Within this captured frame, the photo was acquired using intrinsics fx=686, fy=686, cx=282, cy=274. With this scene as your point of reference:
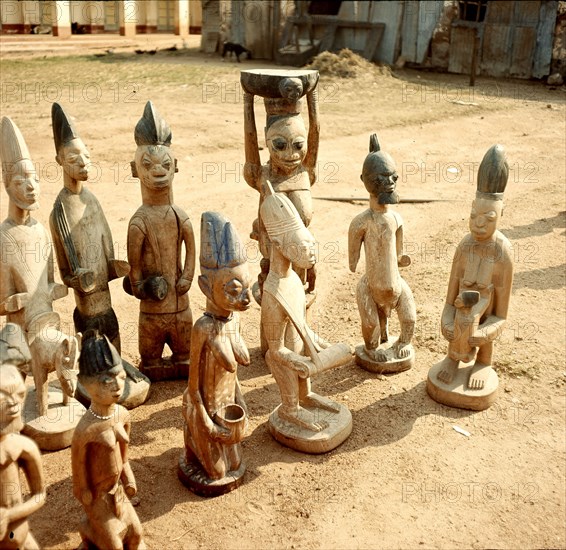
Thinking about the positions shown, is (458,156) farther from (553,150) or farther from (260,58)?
(260,58)

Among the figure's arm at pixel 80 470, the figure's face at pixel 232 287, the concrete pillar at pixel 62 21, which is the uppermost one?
the concrete pillar at pixel 62 21

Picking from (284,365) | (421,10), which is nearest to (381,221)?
(284,365)

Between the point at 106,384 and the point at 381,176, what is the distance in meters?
2.53

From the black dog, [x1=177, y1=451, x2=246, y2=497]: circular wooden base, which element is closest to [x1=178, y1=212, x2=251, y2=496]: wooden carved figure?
[x1=177, y1=451, x2=246, y2=497]: circular wooden base

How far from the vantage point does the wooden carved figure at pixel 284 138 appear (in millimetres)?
4867

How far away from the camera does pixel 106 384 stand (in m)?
3.15

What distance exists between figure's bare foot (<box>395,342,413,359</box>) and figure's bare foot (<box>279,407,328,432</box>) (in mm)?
1115

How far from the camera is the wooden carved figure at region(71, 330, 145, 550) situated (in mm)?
3166

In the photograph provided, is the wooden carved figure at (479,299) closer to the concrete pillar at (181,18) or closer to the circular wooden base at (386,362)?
the circular wooden base at (386,362)

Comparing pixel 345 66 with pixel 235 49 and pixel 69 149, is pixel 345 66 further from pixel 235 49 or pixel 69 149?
pixel 69 149

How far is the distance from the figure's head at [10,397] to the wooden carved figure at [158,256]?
75.5 inches

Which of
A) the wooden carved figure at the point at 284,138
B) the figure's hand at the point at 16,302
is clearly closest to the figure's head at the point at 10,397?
the figure's hand at the point at 16,302

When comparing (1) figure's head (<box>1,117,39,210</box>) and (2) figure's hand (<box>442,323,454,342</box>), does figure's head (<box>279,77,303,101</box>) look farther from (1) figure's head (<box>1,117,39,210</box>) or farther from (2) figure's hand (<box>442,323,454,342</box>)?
(2) figure's hand (<box>442,323,454,342</box>)

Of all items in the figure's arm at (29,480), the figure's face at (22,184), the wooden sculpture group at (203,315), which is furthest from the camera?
the figure's face at (22,184)
